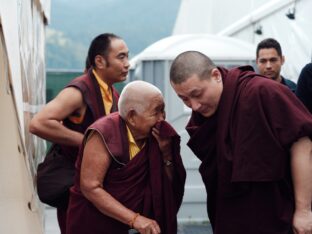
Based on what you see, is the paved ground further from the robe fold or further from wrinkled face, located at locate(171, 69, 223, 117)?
wrinkled face, located at locate(171, 69, 223, 117)

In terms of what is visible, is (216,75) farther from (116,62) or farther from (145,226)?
(116,62)

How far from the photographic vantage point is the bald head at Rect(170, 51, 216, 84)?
9.00 feet

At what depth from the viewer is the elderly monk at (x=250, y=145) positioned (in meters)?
2.68

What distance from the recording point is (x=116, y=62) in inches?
147

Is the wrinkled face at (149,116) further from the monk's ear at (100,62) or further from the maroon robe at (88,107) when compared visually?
the monk's ear at (100,62)

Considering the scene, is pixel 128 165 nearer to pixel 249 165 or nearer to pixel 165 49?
pixel 249 165

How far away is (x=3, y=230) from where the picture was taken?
2.70 metres

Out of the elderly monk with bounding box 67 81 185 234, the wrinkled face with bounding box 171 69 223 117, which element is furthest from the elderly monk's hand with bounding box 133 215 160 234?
the wrinkled face with bounding box 171 69 223 117

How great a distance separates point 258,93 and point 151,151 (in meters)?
0.60

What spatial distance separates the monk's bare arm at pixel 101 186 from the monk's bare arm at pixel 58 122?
53 centimetres

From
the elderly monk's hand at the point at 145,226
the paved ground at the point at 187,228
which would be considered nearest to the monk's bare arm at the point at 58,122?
the elderly monk's hand at the point at 145,226

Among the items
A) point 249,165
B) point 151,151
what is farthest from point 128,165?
point 249,165

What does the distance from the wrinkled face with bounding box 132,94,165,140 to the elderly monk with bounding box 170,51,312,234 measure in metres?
0.19

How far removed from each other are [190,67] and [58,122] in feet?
3.30
